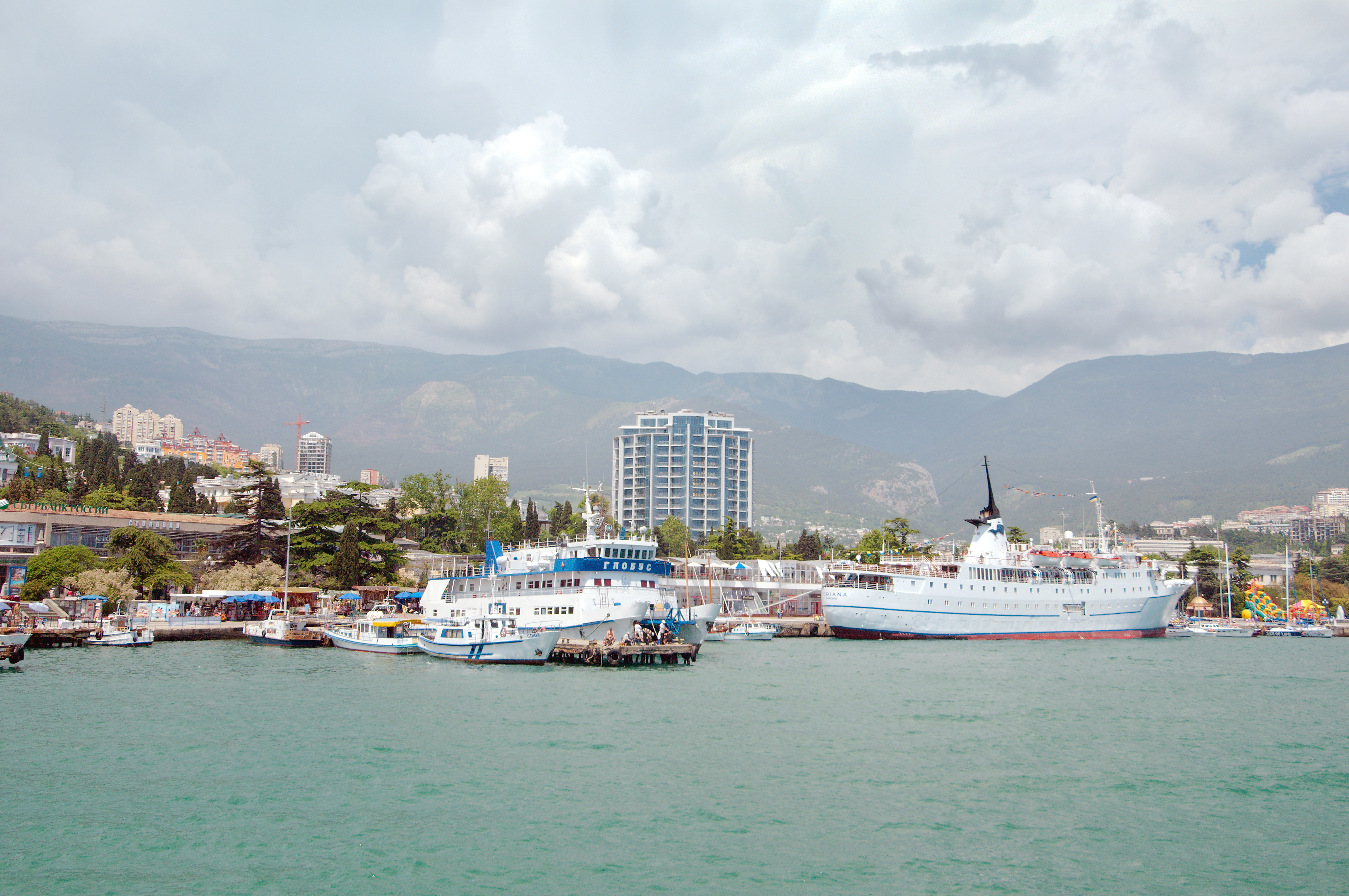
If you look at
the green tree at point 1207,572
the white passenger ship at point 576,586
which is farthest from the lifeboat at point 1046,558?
the green tree at point 1207,572

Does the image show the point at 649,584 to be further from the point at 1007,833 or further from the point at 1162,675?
the point at 1007,833

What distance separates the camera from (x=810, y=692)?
3659cm

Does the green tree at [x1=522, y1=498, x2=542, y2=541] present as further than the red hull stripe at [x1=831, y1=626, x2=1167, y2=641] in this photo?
Yes

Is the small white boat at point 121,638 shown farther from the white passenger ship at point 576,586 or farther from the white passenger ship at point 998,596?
the white passenger ship at point 998,596

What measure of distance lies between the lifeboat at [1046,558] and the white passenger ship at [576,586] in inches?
1325

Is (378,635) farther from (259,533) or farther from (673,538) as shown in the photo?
(673,538)

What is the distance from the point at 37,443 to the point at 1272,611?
487 ft

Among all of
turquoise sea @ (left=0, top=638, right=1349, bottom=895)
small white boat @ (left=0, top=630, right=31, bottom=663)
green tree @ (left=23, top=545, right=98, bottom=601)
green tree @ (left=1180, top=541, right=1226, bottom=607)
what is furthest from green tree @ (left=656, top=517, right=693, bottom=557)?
turquoise sea @ (left=0, top=638, right=1349, bottom=895)

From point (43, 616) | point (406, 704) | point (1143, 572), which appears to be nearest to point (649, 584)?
point (406, 704)

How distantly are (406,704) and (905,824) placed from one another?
62.9 feet

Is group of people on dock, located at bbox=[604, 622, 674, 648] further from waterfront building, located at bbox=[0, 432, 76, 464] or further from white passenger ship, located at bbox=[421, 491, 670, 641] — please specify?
waterfront building, located at bbox=[0, 432, 76, 464]

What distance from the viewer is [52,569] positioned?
58.8 m

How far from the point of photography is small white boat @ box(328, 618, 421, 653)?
1970 inches

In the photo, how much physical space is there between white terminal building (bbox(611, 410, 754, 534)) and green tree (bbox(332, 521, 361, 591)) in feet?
329
